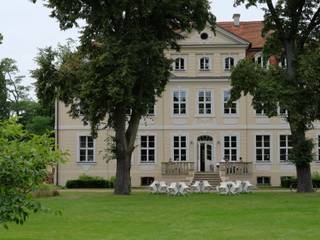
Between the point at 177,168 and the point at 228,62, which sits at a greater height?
the point at 228,62

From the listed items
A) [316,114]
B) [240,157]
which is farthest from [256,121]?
[316,114]

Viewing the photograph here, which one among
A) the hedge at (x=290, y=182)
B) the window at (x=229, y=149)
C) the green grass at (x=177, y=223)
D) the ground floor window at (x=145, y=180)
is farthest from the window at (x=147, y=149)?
the green grass at (x=177, y=223)

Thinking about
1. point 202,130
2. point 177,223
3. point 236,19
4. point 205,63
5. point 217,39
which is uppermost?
point 236,19

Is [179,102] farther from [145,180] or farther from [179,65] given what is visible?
[145,180]

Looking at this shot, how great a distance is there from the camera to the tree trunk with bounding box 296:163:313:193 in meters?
33.9

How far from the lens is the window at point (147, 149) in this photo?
4784 cm

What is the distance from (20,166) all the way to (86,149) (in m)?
40.8

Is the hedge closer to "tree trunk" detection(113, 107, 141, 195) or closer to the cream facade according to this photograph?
the cream facade

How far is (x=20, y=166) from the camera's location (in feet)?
25.7

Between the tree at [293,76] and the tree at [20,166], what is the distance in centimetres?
2395

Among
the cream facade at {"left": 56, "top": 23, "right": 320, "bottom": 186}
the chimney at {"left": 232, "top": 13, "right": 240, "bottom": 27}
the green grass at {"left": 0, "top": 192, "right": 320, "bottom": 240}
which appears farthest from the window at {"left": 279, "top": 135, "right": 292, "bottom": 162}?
the green grass at {"left": 0, "top": 192, "right": 320, "bottom": 240}

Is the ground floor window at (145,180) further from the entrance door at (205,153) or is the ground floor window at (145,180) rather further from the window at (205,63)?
the window at (205,63)

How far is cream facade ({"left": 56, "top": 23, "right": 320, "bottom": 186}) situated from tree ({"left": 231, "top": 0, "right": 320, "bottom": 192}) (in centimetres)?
1129

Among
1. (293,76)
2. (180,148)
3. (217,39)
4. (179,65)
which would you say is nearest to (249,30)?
(217,39)
